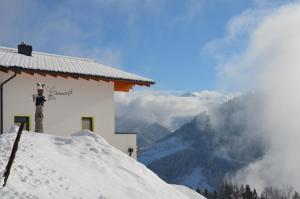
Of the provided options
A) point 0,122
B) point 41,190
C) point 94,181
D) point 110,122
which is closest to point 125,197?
point 94,181

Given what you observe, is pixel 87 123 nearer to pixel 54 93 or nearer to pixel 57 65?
pixel 54 93

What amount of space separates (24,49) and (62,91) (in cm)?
359

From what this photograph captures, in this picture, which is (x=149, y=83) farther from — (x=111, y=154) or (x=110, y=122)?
Answer: (x=111, y=154)

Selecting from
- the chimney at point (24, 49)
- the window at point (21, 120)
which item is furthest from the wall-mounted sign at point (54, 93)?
the chimney at point (24, 49)

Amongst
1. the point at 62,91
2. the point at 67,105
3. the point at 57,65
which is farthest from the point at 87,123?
the point at 57,65

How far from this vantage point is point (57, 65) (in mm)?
23359

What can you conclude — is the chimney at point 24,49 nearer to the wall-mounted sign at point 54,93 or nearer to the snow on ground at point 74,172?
the wall-mounted sign at point 54,93

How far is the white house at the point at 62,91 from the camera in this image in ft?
68.4

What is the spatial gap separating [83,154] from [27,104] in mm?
8119

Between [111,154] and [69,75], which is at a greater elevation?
[69,75]

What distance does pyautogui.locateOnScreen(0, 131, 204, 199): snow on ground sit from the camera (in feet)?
35.9

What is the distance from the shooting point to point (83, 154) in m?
14.0

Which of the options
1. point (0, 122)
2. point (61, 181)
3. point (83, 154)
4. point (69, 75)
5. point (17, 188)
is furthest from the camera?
point (69, 75)

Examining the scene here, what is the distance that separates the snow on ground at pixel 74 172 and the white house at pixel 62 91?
590cm
